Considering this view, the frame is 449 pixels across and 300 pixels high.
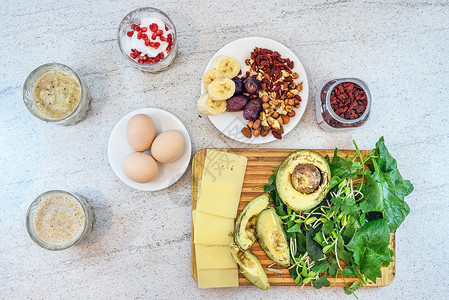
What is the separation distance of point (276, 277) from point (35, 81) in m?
0.93

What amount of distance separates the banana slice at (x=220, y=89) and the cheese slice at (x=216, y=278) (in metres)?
0.50

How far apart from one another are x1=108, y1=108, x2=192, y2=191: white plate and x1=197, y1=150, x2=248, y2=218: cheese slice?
3.0 inches

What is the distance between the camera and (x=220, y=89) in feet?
3.46

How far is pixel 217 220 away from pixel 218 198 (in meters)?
0.06

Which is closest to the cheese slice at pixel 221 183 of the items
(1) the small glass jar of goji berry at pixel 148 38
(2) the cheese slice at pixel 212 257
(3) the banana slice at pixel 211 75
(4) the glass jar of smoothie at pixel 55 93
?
(2) the cheese slice at pixel 212 257

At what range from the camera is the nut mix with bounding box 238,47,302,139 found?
1.09m

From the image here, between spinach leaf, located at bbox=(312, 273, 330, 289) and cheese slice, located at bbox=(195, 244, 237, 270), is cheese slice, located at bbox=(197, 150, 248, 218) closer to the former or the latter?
cheese slice, located at bbox=(195, 244, 237, 270)

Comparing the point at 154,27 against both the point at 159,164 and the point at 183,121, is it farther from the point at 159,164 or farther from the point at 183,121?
the point at 159,164

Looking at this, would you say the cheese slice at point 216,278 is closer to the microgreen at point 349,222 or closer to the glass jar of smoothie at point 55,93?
the microgreen at point 349,222

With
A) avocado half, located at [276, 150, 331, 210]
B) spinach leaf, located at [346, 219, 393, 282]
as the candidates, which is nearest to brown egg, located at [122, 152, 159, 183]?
avocado half, located at [276, 150, 331, 210]

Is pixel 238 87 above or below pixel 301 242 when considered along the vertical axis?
above

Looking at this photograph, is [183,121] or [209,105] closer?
[209,105]

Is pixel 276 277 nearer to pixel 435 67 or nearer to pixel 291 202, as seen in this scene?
pixel 291 202

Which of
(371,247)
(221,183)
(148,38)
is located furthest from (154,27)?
(371,247)
